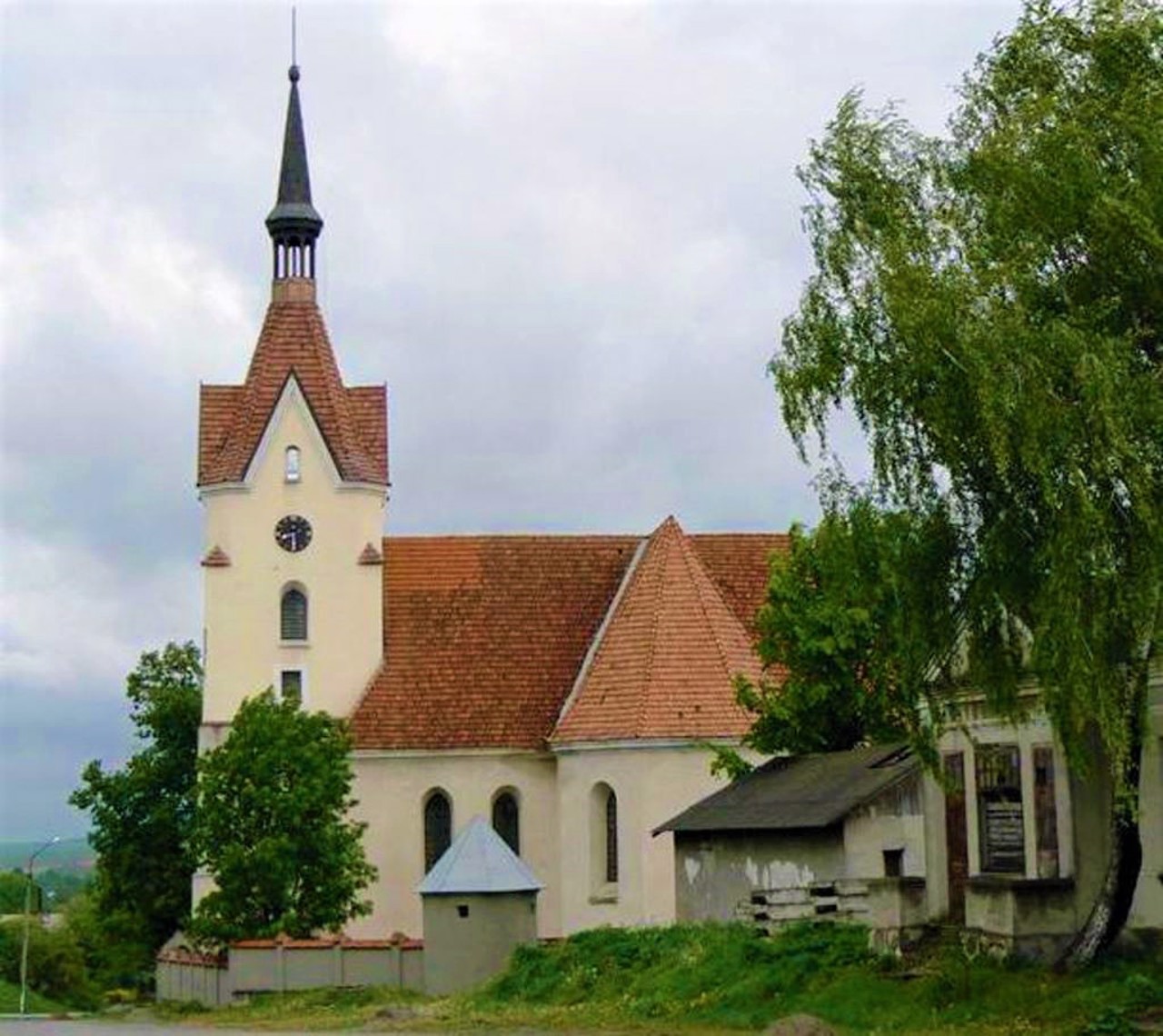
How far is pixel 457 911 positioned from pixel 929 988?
1762 cm

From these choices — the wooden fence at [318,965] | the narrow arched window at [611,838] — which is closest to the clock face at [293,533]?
the narrow arched window at [611,838]

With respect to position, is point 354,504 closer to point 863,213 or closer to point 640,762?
point 640,762

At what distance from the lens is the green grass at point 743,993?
27.6 m

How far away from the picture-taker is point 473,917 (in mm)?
45406

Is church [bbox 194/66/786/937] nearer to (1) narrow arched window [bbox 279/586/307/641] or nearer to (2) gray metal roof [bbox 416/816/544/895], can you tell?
(1) narrow arched window [bbox 279/586/307/641]

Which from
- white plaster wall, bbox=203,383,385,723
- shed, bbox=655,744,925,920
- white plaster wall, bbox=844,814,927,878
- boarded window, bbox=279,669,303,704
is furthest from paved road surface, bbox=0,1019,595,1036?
white plaster wall, bbox=203,383,385,723

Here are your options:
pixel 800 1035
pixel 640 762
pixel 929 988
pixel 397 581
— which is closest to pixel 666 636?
pixel 640 762

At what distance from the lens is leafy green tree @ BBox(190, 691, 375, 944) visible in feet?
159

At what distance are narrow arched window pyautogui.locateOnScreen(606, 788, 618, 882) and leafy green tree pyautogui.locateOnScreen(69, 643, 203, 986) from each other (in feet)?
42.1

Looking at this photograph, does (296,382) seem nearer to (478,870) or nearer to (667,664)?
(667,664)

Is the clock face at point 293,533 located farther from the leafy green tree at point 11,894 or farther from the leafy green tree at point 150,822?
the leafy green tree at point 11,894

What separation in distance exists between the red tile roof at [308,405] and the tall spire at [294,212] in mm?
1310

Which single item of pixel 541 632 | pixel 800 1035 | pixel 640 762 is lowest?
pixel 800 1035

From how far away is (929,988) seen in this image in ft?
96.7
